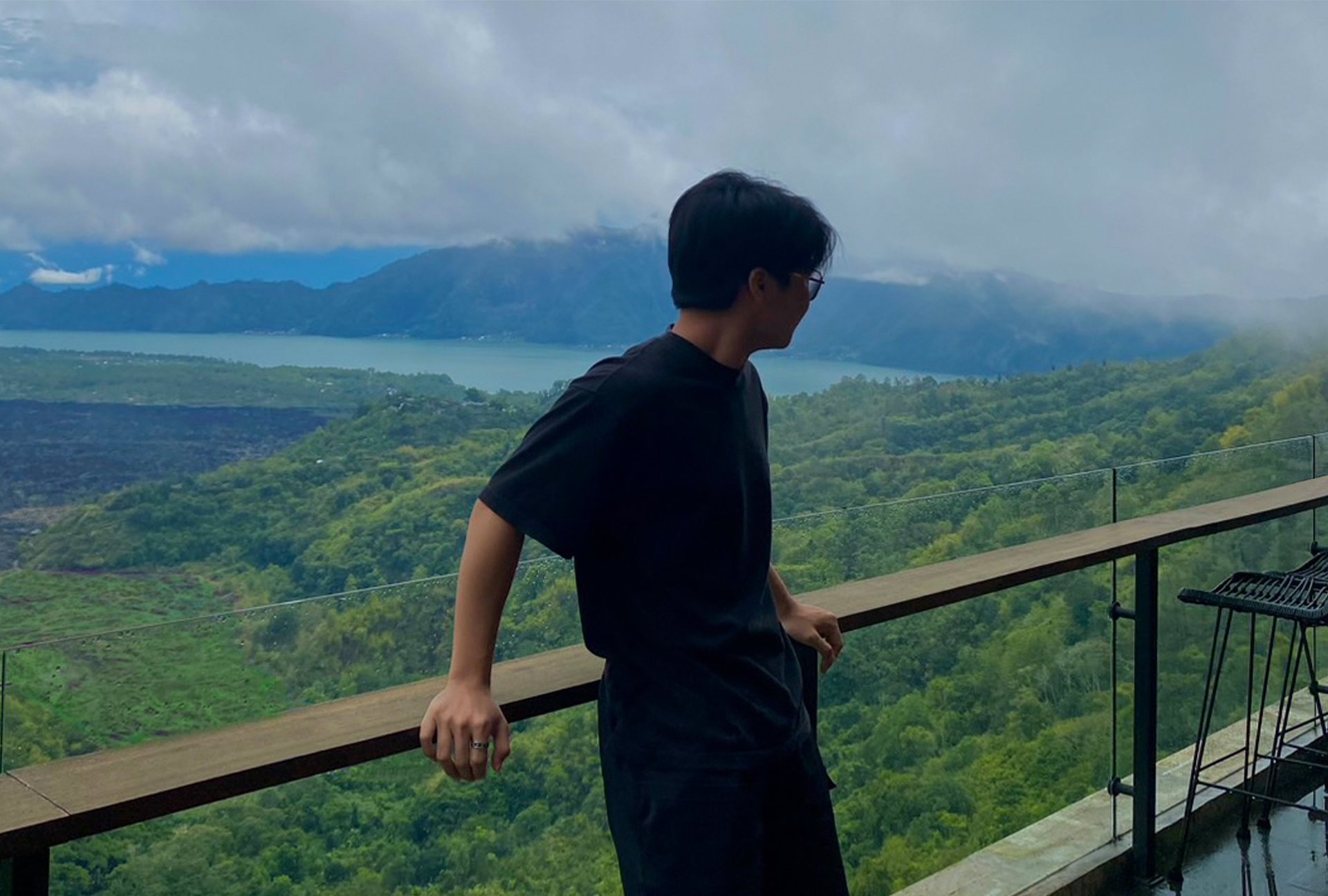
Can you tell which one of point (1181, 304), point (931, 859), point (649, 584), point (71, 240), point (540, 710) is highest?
point (71, 240)

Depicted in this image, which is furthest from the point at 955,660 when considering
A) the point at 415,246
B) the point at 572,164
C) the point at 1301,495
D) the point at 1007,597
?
the point at 572,164

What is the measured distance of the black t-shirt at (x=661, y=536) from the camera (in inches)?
41.3

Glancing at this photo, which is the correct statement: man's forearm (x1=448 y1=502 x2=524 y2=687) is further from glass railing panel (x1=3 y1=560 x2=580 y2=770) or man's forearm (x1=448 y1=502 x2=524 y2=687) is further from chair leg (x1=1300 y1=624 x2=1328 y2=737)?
chair leg (x1=1300 y1=624 x2=1328 y2=737)

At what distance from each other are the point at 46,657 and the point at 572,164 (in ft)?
109

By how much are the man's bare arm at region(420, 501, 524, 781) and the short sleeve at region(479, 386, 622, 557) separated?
0.9 inches

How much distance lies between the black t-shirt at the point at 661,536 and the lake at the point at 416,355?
4.86m

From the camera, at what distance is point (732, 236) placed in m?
1.12

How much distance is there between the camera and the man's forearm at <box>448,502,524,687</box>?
105cm

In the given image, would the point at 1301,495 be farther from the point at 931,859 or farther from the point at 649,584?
the point at 649,584

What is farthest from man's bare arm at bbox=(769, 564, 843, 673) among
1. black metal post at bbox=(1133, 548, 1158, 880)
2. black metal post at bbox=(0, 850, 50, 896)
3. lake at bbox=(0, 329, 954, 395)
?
lake at bbox=(0, 329, 954, 395)

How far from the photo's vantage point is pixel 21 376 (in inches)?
782

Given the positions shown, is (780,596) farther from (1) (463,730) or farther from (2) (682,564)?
(1) (463,730)

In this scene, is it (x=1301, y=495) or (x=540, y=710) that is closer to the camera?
(x=540, y=710)

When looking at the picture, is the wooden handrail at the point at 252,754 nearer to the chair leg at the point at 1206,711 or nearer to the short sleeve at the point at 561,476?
the short sleeve at the point at 561,476
